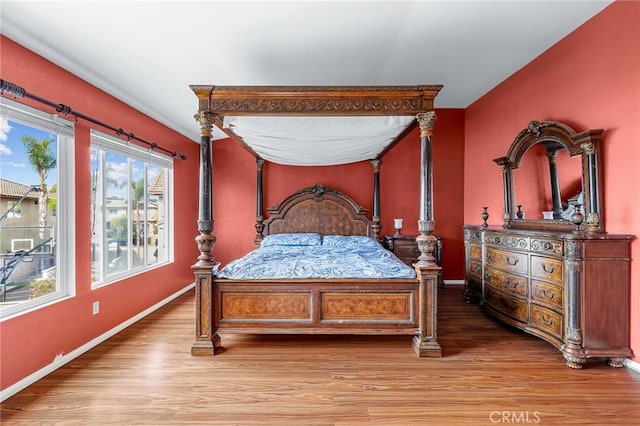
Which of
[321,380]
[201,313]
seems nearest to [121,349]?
[201,313]

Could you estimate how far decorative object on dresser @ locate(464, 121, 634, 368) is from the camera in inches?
87.4

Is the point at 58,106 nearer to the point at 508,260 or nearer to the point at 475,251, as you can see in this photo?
the point at 508,260

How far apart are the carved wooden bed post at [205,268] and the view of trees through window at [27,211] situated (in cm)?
126

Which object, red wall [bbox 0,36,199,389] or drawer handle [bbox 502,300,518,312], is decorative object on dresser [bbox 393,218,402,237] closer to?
drawer handle [bbox 502,300,518,312]

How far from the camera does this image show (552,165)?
9.34 ft

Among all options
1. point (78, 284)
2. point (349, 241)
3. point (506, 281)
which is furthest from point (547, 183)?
point (78, 284)

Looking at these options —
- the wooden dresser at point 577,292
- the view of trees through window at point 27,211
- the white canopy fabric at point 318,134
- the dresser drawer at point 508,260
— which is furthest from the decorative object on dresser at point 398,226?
the view of trees through window at point 27,211

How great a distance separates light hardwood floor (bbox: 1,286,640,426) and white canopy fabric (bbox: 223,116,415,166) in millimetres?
2152

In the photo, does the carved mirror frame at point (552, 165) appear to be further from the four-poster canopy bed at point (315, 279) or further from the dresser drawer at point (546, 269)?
the four-poster canopy bed at point (315, 279)

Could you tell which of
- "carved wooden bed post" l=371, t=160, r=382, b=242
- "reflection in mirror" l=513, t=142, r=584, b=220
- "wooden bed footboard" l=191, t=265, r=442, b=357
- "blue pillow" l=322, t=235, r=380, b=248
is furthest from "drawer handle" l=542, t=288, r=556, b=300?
A: "carved wooden bed post" l=371, t=160, r=382, b=242

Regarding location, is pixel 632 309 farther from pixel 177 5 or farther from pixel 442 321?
pixel 177 5

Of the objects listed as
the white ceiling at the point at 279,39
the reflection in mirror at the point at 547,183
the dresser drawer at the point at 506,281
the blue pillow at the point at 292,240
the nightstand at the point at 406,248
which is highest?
the white ceiling at the point at 279,39

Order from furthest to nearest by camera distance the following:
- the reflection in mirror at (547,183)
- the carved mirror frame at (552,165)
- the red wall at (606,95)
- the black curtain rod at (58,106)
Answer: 1. the reflection in mirror at (547,183)
2. the carved mirror frame at (552,165)
3. the red wall at (606,95)
4. the black curtain rod at (58,106)

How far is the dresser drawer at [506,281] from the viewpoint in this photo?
274 centimetres
